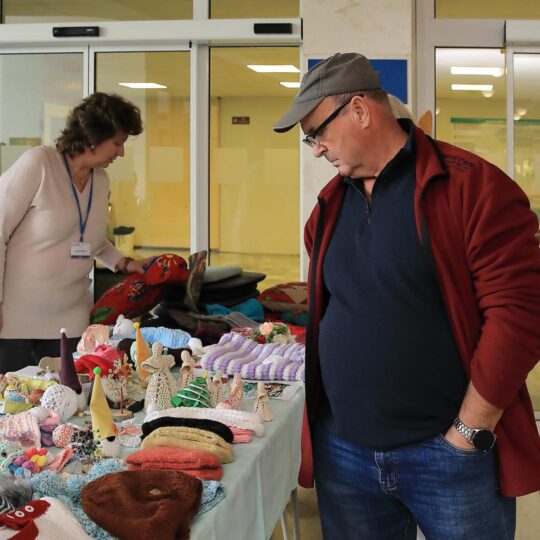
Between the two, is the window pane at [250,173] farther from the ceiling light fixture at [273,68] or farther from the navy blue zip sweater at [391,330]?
the navy blue zip sweater at [391,330]

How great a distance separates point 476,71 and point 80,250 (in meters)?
3.02

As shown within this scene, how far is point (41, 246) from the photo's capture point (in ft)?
10.7

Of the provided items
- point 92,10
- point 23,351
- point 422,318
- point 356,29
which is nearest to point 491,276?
point 422,318

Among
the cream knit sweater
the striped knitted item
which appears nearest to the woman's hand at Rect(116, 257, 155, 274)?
the cream knit sweater

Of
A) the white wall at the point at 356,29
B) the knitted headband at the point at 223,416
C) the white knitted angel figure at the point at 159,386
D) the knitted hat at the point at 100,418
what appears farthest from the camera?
the white wall at the point at 356,29

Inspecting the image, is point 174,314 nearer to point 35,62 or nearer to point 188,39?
point 188,39

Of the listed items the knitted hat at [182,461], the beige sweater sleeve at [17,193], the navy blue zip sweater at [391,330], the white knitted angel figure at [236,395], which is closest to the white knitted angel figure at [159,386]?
the white knitted angel figure at [236,395]

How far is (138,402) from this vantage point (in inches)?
92.6

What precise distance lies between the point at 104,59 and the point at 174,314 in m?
2.57

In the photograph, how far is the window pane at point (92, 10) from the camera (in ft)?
17.9

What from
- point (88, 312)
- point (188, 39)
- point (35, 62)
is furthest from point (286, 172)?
point (88, 312)

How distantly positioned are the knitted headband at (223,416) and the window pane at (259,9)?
3715mm

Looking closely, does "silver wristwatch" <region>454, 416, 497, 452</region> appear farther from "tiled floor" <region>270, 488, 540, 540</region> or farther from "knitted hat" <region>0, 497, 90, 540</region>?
"tiled floor" <region>270, 488, 540, 540</region>

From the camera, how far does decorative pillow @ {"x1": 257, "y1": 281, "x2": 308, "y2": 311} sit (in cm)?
399
